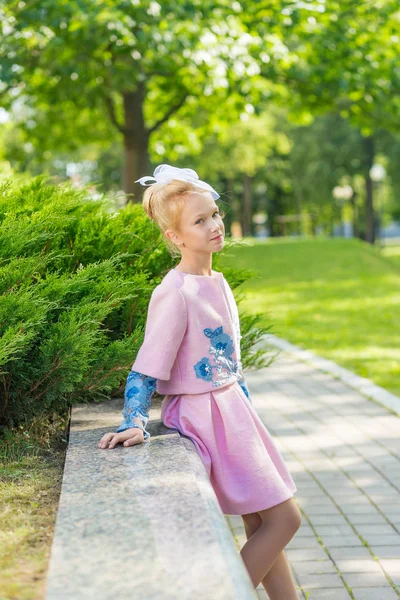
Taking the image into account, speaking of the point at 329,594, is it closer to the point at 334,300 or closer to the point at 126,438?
the point at 126,438

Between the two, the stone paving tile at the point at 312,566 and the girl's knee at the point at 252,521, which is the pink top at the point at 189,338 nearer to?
the girl's knee at the point at 252,521

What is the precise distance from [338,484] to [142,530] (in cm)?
330

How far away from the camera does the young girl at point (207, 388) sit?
117 inches

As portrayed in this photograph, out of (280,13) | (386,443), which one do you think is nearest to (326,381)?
(386,443)

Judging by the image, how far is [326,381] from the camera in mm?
8930

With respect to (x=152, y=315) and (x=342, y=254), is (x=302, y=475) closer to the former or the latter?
(x=152, y=315)

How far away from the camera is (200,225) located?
314 centimetres

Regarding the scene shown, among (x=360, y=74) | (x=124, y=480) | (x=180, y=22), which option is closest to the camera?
(x=124, y=480)

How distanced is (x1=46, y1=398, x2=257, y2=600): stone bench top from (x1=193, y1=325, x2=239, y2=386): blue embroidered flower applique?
0.24 m

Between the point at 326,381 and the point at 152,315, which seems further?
the point at 326,381

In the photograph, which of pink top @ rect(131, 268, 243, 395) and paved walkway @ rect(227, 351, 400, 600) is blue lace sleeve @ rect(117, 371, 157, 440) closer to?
pink top @ rect(131, 268, 243, 395)

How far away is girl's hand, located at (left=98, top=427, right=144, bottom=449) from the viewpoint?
3041 millimetres

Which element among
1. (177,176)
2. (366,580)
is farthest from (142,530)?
(366,580)

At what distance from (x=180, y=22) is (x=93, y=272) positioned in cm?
1132
